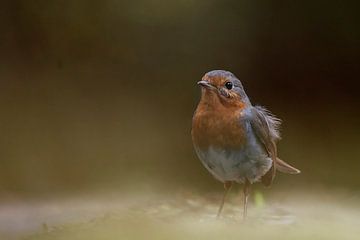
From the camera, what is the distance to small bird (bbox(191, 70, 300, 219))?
1.26 metres

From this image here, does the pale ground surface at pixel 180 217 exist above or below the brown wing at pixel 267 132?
below

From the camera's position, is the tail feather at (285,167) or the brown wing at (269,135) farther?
the tail feather at (285,167)

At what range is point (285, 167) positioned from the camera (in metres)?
→ 1.45

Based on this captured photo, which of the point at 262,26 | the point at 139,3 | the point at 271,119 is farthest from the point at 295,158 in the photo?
the point at 139,3

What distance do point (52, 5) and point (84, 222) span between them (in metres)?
0.41

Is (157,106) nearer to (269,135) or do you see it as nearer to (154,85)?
(154,85)

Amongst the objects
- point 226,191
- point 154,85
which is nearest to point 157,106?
point 154,85

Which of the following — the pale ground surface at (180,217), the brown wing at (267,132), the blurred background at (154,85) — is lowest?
the pale ground surface at (180,217)

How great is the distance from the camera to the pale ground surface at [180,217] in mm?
1299

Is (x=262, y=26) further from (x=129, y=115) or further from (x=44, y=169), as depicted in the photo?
(x=44, y=169)

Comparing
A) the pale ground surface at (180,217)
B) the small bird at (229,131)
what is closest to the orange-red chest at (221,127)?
the small bird at (229,131)

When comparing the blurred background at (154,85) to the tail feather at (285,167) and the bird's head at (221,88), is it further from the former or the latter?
the bird's head at (221,88)

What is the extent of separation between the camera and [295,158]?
1.51 metres

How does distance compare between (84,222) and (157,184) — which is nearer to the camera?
(84,222)
